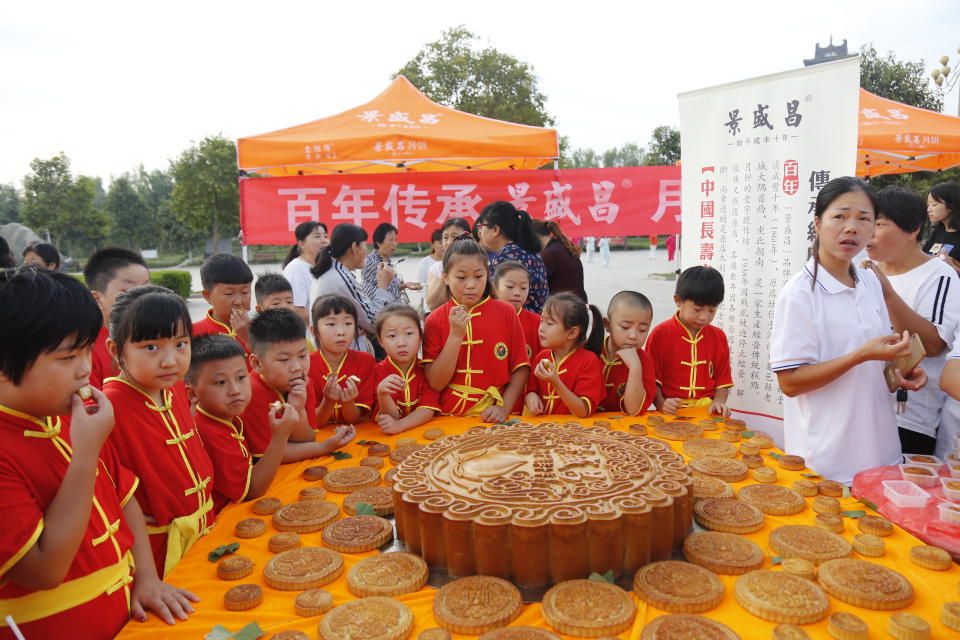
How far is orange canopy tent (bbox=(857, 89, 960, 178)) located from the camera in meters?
6.96

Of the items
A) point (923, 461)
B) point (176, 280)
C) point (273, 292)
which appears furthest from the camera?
point (176, 280)

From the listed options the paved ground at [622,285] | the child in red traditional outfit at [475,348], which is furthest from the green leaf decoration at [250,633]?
the paved ground at [622,285]

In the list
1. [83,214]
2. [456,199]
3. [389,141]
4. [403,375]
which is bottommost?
[403,375]

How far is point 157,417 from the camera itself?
5.83 ft

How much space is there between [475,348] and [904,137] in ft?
22.7

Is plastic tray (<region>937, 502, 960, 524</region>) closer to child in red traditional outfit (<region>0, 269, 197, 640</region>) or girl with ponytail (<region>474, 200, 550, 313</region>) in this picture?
child in red traditional outfit (<region>0, 269, 197, 640</region>)

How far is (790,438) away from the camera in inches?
98.6

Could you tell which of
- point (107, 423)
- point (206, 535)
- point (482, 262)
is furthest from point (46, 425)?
point (482, 262)

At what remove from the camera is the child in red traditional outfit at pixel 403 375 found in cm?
296

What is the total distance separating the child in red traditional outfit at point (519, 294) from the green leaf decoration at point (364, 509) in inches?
69.3

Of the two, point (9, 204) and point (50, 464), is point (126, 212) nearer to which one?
point (9, 204)

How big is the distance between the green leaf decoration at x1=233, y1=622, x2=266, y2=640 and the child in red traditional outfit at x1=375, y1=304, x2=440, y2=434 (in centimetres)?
152

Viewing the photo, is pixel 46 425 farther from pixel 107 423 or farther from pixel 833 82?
pixel 833 82

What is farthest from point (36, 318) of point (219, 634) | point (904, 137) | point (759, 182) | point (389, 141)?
point (904, 137)
